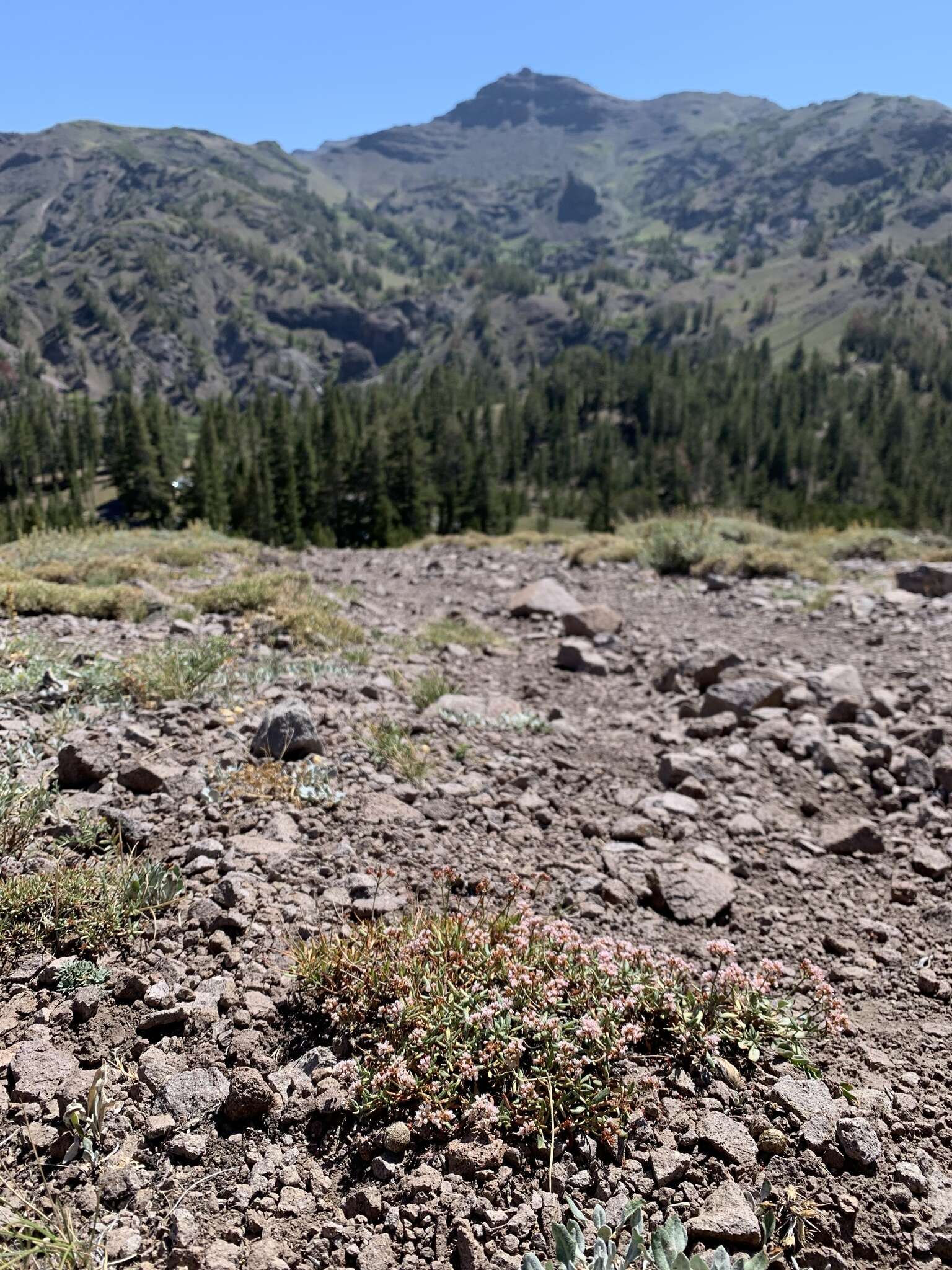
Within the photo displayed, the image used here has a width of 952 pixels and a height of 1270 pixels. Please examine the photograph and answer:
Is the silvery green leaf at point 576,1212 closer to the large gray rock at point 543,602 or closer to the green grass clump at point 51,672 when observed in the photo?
Result: the green grass clump at point 51,672

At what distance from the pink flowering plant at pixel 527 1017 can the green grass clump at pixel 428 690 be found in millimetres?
3812

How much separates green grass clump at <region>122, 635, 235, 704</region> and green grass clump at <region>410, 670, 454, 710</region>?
1957 mm

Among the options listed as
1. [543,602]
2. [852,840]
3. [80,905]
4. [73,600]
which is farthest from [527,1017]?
[543,602]

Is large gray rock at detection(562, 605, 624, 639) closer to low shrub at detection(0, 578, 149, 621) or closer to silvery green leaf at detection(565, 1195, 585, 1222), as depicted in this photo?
low shrub at detection(0, 578, 149, 621)

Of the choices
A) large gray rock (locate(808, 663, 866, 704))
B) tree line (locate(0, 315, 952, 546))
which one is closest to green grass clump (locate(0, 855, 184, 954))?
large gray rock (locate(808, 663, 866, 704))

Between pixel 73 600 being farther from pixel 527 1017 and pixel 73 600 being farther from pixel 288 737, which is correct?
pixel 527 1017

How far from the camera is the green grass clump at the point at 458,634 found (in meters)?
11.1

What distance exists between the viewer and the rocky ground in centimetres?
284

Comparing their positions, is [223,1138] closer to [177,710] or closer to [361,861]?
[361,861]

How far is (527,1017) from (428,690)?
4.80 meters

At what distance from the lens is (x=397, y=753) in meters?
6.28

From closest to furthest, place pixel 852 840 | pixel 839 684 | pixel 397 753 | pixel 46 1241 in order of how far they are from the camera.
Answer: pixel 46 1241
pixel 852 840
pixel 397 753
pixel 839 684

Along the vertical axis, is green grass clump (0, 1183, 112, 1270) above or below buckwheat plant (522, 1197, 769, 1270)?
above

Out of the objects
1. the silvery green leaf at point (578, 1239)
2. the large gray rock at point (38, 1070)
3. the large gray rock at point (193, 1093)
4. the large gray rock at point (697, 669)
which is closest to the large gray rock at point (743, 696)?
the large gray rock at point (697, 669)
